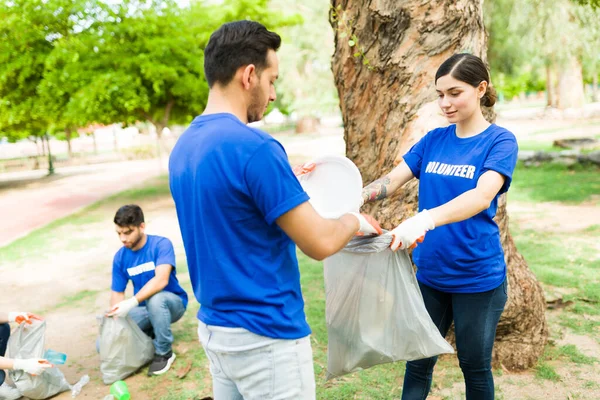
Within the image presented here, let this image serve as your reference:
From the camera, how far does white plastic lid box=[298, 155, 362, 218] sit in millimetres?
2107

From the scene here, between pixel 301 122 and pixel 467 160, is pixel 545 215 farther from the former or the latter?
pixel 301 122

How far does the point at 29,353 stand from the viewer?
11.0ft

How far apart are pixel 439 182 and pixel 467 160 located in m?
0.15

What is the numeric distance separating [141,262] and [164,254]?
7.4 inches

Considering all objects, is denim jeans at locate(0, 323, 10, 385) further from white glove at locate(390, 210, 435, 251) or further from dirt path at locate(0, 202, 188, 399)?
white glove at locate(390, 210, 435, 251)

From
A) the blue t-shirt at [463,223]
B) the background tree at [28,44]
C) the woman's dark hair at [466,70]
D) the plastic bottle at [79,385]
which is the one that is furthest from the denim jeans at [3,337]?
the background tree at [28,44]

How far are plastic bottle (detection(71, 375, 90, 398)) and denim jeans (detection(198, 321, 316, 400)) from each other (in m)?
2.39

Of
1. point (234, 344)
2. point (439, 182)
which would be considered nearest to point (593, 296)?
point (439, 182)

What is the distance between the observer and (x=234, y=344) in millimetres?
1573

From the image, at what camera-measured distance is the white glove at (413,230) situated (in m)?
1.99

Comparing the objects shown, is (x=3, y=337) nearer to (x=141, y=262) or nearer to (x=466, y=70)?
(x=141, y=262)

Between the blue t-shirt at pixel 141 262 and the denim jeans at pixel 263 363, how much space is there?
231 cm

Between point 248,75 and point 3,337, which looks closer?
point 248,75

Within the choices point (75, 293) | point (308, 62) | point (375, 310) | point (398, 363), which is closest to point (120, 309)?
point (398, 363)
